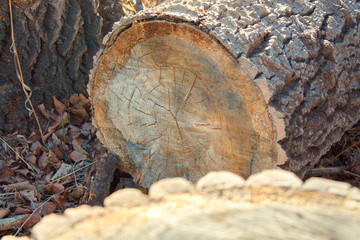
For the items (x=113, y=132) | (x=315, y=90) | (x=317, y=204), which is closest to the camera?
(x=317, y=204)

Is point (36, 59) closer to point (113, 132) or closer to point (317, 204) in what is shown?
point (113, 132)

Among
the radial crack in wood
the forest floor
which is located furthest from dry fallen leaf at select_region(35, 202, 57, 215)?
the radial crack in wood

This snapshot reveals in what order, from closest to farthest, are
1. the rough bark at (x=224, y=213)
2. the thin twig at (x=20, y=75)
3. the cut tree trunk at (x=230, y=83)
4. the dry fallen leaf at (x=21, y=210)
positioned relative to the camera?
the rough bark at (x=224, y=213), the cut tree trunk at (x=230, y=83), the dry fallen leaf at (x=21, y=210), the thin twig at (x=20, y=75)

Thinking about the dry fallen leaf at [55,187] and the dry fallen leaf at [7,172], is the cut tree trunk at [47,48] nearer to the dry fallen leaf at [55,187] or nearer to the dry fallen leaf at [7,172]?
the dry fallen leaf at [7,172]

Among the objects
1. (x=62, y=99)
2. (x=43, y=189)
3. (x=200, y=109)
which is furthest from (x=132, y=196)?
(x=62, y=99)

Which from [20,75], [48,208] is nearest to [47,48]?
[20,75]

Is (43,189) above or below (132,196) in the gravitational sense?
below

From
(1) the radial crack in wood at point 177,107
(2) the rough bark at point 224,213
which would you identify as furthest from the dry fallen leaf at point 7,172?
(2) the rough bark at point 224,213
